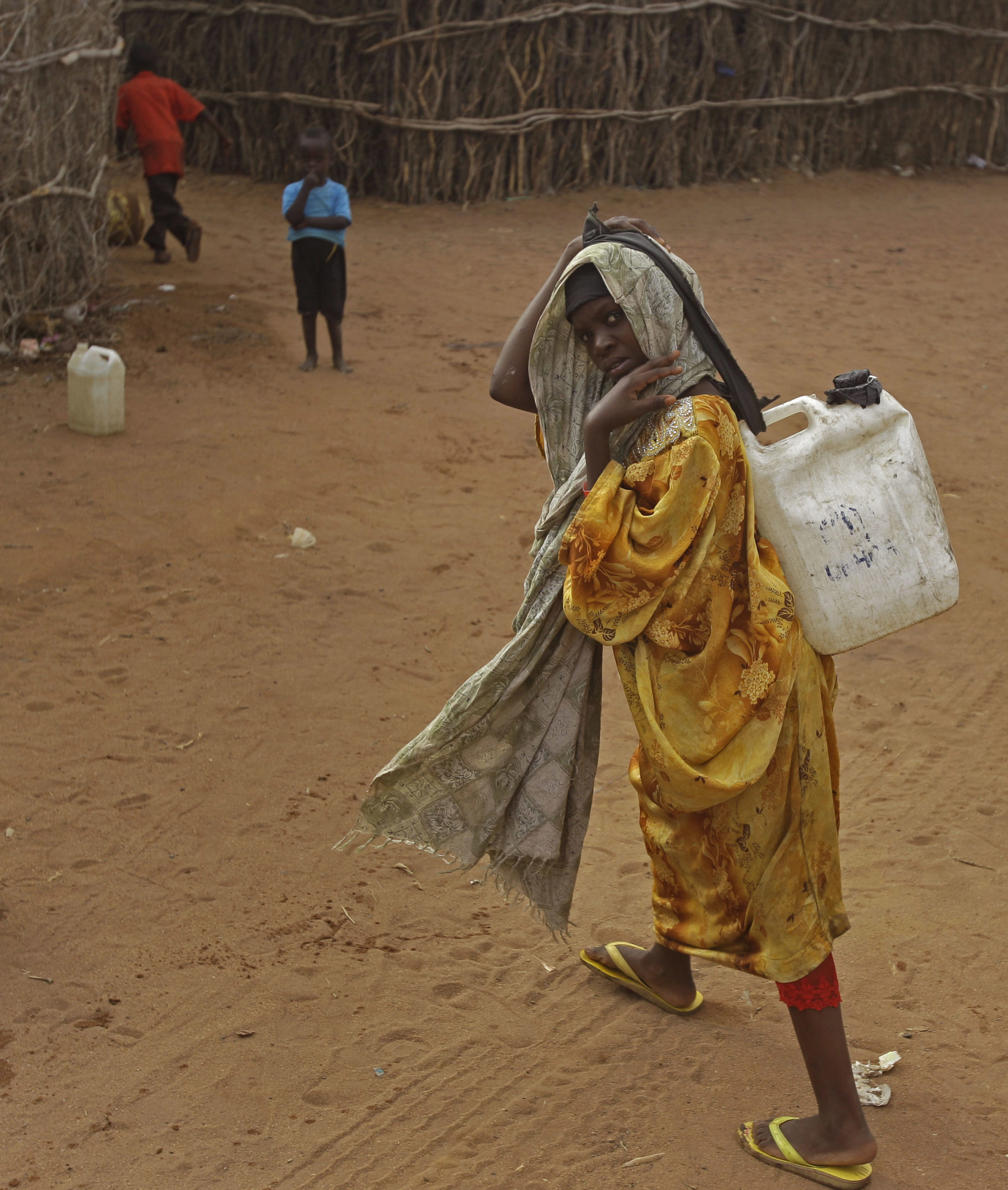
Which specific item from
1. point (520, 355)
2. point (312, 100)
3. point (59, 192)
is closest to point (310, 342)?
point (59, 192)

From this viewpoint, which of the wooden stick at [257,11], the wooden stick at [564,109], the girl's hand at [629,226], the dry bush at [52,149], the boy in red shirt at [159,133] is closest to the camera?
the girl's hand at [629,226]

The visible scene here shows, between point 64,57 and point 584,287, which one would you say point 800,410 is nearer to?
point 584,287

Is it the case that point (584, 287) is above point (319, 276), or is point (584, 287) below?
above

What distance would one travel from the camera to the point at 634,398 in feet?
6.55

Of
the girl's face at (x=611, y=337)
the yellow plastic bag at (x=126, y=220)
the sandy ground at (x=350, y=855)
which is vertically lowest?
the sandy ground at (x=350, y=855)

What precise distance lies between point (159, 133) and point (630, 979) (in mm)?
8142

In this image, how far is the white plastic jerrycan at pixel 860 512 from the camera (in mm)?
2043

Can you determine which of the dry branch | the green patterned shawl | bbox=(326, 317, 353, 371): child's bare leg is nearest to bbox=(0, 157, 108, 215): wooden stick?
the dry branch

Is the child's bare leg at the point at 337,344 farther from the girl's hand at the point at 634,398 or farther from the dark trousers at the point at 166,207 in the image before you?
the girl's hand at the point at 634,398

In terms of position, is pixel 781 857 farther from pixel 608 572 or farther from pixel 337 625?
pixel 337 625

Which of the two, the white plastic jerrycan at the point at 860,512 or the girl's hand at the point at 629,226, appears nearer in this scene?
the white plastic jerrycan at the point at 860,512

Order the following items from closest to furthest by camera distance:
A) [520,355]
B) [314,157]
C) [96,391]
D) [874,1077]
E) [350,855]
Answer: [520,355]
[874,1077]
[350,855]
[96,391]
[314,157]

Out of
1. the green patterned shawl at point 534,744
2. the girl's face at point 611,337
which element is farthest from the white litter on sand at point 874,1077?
the girl's face at point 611,337

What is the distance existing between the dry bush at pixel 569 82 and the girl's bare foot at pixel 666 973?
9521 millimetres
